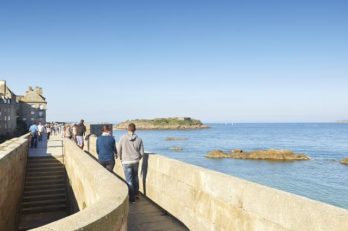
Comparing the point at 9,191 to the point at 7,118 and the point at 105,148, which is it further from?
the point at 7,118

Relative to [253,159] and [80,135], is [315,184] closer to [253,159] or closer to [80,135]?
[253,159]

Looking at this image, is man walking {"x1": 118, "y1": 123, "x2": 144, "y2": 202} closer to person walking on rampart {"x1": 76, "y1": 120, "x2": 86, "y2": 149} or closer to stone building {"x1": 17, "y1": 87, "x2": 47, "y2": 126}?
person walking on rampart {"x1": 76, "y1": 120, "x2": 86, "y2": 149}

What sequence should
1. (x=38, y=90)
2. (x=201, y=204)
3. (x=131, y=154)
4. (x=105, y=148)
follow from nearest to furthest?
(x=201, y=204)
(x=131, y=154)
(x=105, y=148)
(x=38, y=90)

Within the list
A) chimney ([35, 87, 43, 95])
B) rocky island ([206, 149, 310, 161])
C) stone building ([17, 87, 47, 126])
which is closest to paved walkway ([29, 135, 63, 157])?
rocky island ([206, 149, 310, 161])

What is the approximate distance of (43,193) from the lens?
1537 centimetres

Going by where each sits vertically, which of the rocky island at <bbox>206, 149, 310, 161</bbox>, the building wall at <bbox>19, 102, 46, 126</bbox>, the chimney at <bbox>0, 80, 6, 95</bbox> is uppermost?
the chimney at <bbox>0, 80, 6, 95</bbox>

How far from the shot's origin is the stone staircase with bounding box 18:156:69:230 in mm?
13621

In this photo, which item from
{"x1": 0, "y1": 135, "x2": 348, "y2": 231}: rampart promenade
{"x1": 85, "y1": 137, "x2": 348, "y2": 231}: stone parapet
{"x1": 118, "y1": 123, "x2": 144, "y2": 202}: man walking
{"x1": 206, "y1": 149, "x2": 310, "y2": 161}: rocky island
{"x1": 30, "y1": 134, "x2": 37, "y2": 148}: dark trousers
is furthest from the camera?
{"x1": 206, "y1": 149, "x2": 310, "y2": 161}: rocky island

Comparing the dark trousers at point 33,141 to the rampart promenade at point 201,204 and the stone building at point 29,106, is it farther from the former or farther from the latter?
the stone building at point 29,106

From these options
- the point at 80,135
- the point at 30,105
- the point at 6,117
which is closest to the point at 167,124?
the point at 30,105

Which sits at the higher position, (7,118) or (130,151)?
(7,118)

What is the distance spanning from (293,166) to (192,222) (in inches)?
1483

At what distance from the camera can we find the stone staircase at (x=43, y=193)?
13621 millimetres

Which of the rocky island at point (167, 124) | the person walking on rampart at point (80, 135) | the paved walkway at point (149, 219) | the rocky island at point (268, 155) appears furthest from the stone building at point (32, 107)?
the rocky island at point (167, 124)
